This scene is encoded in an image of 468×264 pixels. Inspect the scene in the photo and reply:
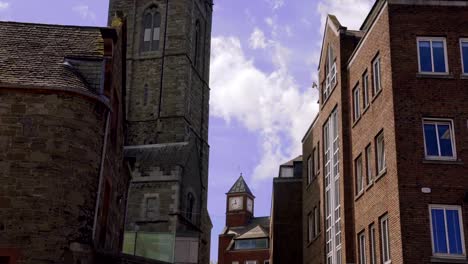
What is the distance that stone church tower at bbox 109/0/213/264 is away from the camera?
153 ft

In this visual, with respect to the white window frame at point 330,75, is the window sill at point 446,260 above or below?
below

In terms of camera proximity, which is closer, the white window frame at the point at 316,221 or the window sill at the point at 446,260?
the window sill at the point at 446,260

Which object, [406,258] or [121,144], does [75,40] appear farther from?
[406,258]

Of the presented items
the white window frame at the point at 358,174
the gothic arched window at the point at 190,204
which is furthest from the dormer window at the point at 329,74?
the gothic arched window at the point at 190,204

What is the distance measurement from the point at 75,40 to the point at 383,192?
38.7ft

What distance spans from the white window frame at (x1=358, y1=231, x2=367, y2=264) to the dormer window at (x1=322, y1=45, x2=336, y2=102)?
318 inches

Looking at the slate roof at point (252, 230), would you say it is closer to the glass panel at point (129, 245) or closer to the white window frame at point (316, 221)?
the white window frame at point (316, 221)

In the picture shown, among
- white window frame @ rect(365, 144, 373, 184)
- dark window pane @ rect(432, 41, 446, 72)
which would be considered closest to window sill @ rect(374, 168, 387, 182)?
white window frame @ rect(365, 144, 373, 184)

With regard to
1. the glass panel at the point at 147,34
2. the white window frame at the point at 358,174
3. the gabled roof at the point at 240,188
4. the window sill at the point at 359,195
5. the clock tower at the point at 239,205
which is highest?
the glass panel at the point at 147,34

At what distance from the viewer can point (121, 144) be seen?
2566 centimetres

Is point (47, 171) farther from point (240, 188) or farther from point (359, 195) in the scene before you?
point (240, 188)

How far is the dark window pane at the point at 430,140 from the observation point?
22516 millimetres

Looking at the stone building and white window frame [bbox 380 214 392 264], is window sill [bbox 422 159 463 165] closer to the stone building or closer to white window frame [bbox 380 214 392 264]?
white window frame [bbox 380 214 392 264]

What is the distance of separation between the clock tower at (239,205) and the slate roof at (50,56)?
68910 millimetres
